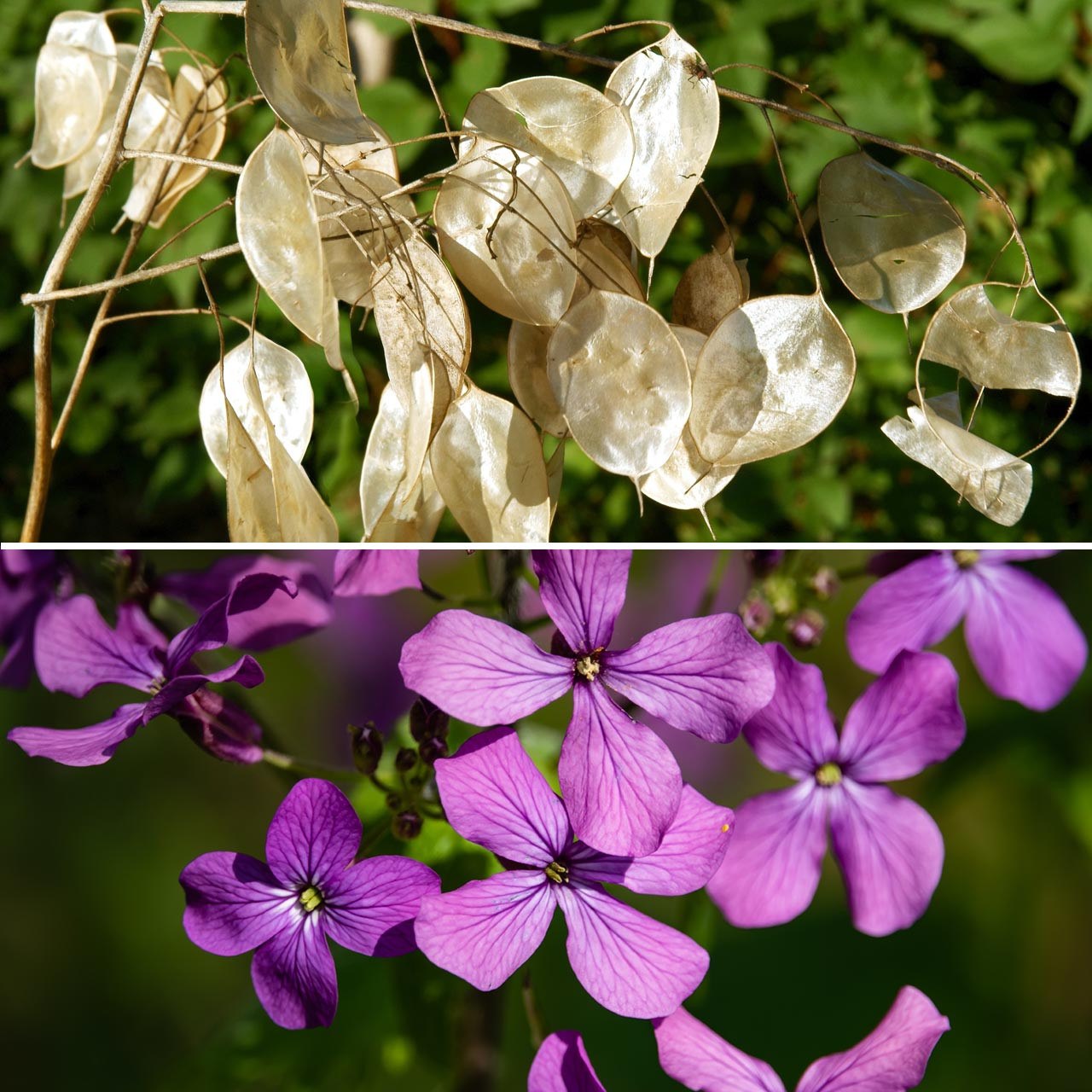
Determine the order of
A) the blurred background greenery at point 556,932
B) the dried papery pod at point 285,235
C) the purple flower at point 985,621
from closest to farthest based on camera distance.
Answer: the dried papery pod at point 285,235
the purple flower at point 985,621
the blurred background greenery at point 556,932

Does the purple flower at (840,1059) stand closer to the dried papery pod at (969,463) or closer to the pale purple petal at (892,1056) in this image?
the pale purple petal at (892,1056)

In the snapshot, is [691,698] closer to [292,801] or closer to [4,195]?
[292,801]

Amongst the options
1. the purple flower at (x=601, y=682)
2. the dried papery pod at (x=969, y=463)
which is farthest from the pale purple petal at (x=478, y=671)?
the dried papery pod at (x=969, y=463)

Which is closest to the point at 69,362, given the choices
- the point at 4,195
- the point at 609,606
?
the point at 4,195

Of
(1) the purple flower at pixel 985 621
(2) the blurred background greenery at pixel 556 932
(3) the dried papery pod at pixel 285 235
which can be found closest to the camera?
(3) the dried papery pod at pixel 285 235

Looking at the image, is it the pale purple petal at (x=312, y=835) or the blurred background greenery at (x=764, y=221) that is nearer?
the pale purple petal at (x=312, y=835)

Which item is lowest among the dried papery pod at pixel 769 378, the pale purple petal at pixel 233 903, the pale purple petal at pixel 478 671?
the pale purple petal at pixel 233 903

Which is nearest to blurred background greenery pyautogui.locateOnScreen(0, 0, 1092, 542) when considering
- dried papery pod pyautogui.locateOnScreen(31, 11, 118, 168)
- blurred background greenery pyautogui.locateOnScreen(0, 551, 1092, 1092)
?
blurred background greenery pyautogui.locateOnScreen(0, 551, 1092, 1092)

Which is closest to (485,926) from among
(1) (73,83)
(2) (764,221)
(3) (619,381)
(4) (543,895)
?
(4) (543,895)
